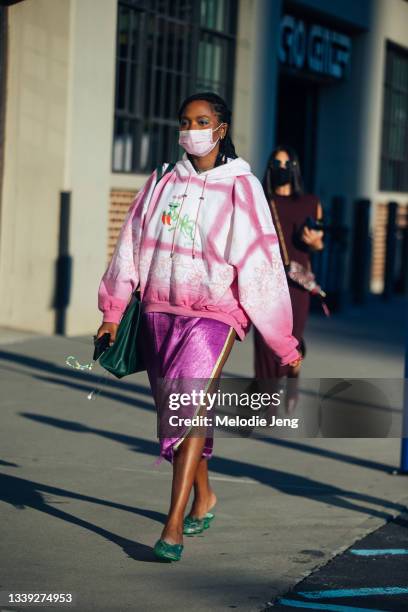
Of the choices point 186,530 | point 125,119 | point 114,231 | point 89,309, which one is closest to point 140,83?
point 125,119

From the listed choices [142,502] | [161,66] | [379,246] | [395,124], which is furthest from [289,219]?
[395,124]

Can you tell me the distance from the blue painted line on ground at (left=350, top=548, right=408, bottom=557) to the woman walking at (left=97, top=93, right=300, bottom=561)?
86cm

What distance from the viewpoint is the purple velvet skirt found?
5.19 m

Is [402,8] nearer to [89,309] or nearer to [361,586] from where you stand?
[89,309]

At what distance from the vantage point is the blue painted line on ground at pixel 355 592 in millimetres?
4910

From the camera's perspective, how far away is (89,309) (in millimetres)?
12562

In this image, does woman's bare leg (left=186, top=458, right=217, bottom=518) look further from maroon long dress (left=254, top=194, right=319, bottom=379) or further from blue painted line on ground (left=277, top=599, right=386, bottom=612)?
maroon long dress (left=254, top=194, right=319, bottom=379)

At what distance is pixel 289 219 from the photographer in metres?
8.45

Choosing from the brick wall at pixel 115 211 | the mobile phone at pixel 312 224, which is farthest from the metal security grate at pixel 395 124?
the mobile phone at pixel 312 224

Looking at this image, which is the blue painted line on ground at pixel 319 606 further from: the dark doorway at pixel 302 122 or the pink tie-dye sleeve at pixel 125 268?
the dark doorway at pixel 302 122

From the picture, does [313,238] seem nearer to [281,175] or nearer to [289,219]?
[289,219]

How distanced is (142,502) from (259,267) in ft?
5.16

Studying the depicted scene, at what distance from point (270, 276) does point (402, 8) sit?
654 inches

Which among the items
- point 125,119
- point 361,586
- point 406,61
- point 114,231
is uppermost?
point 406,61
